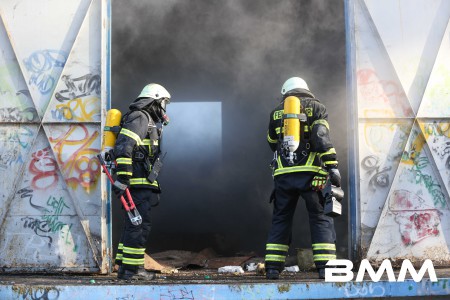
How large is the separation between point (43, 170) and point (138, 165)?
147cm

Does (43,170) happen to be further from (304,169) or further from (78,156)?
(304,169)

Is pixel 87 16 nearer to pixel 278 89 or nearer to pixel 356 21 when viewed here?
pixel 356 21

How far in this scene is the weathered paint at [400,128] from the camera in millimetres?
7977

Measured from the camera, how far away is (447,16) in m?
8.16

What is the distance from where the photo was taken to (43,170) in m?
7.89

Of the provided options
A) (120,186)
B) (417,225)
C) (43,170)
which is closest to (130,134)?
(120,186)

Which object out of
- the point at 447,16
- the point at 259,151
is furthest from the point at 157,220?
the point at 447,16

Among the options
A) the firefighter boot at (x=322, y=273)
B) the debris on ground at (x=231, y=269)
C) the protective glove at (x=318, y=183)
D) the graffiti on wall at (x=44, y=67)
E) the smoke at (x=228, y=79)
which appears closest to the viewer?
the firefighter boot at (x=322, y=273)

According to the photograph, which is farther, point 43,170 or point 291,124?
point 43,170

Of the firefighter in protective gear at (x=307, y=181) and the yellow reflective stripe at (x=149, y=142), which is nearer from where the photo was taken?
the firefighter in protective gear at (x=307, y=181)

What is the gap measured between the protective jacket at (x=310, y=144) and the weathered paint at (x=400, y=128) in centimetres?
124

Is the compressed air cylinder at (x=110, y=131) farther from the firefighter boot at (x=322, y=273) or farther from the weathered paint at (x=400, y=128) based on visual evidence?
the weathered paint at (x=400, y=128)

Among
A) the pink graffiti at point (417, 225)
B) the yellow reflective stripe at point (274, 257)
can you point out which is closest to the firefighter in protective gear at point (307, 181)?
the yellow reflective stripe at point (274, 257)

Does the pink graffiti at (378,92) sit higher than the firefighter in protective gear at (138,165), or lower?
higher
